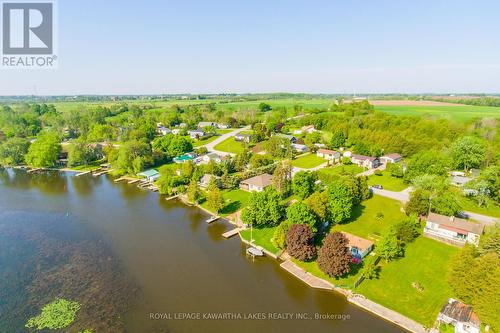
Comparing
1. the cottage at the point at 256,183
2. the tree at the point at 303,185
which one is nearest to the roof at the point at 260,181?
the cottage at the point at 256,183

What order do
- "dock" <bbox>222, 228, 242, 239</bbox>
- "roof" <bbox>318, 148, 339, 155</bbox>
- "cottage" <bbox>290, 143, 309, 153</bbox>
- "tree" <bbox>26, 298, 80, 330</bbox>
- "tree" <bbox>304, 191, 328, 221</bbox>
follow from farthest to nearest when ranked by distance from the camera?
"cottage" <bbox>290, 143, 309, 153</bbox> < "roof" <bbox>318, 148, 339, 155</bbox> < "dock" <bbox>222, 228, 242, 239</bbox> < "tree" <bbox>304, 191, 328, 221</bbox> < "tree" <bbox>26, 298, 80, 330</bbox>

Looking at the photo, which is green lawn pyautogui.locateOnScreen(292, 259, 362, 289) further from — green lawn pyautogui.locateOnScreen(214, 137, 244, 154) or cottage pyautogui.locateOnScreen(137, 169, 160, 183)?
green lawn pyautogui.locateOnScreen(214, 137, 244, 154)

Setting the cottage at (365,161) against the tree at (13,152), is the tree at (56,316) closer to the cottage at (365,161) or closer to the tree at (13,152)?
the cottage at (365,161)

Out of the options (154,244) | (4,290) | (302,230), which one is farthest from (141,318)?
(302,230)

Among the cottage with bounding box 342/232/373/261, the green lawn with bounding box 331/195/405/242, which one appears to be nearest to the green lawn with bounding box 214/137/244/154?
the green lawn with bounding box 331/195/405/242

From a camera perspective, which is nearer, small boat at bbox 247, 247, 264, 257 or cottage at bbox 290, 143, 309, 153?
small boat at bbox 247, 247, 264, 257

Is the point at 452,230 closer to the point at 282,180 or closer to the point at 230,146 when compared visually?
the point at 282,180

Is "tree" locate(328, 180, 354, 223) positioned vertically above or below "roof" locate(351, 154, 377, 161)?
below
